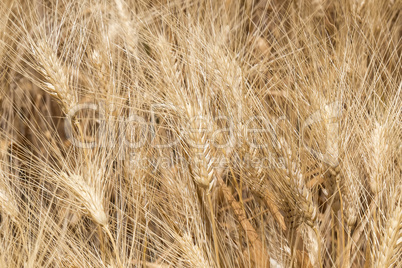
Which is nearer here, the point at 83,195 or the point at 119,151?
the point at 83,195

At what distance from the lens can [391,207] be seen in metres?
0.69

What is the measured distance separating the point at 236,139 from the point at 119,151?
0.94 feet

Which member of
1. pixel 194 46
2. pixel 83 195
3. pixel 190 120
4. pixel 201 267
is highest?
pixel 194 46

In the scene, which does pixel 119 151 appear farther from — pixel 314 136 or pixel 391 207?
pixel 391 207

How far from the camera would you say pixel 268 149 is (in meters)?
0.73

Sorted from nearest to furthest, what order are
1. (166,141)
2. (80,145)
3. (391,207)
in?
(391,207), (80,145), (166,141)

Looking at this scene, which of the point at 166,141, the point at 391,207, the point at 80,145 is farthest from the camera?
the point at 166,141

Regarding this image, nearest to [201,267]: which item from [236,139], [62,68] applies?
[236,139]

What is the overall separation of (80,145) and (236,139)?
1.07ft

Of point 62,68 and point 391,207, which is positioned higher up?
point 62,68

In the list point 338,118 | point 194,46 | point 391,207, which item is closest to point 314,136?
point 338,118

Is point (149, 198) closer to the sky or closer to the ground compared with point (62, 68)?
closer to the ground

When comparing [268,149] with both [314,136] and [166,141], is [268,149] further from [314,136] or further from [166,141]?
[166,141]

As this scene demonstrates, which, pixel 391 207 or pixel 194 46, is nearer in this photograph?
pixel 391 207
